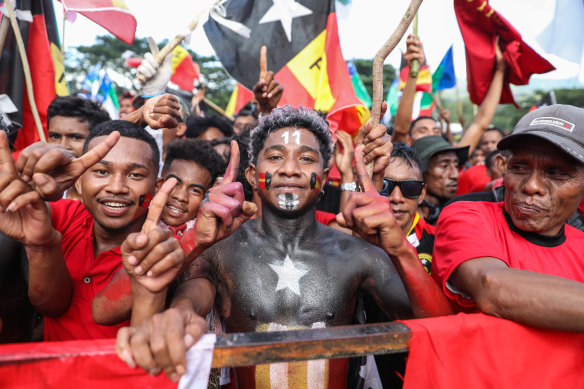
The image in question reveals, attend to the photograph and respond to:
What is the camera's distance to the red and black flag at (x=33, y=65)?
13.6 ft

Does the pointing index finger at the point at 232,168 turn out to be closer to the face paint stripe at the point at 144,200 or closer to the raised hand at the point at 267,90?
the face paint stripe at the point at 144,200

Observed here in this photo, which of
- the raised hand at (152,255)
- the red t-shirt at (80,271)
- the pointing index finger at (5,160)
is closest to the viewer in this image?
the raised hand at (152,255)

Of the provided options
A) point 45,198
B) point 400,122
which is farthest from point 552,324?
point 400,122

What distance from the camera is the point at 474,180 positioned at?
5.59 meters

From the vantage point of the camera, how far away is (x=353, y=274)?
7.62 feet

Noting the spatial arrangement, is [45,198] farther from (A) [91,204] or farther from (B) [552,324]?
(B) [552,324]

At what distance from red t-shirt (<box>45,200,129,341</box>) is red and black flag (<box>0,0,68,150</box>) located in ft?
7.10

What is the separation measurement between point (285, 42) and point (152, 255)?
11.8 feet

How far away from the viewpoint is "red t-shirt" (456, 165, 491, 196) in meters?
5.50

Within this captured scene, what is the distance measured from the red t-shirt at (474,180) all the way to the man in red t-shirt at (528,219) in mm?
3373

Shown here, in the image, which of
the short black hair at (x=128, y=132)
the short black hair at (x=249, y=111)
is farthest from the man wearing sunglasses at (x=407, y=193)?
the short black hair at (x=249, y=111)

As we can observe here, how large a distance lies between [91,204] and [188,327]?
4.59 ft

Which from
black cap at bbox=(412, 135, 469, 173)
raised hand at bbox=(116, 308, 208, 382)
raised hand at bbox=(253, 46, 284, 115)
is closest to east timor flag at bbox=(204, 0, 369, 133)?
black cap at bbox=(412, 135, 469, 173)

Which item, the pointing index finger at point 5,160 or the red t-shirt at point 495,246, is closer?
the pointing index finger at point 5,160
